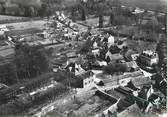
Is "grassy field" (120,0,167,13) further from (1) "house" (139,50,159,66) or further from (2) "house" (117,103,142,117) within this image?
(2) "house" (117,103,142,117)

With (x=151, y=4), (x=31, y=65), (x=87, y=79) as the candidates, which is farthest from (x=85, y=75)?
(x=151, y=4)

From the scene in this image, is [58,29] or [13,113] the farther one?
[58,29]

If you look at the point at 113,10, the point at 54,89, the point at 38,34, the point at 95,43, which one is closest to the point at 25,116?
the point at 54,89

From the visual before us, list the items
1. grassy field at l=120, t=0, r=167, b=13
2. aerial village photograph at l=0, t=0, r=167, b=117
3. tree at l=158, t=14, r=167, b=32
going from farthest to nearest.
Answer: tree at l=158, t=14, r=167, b=32 → grassy field at l=120, t=0, r=167, b=13 → aerial village photograph at l=0, t=0, r=167, b=117

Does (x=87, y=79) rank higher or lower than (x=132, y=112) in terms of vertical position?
higher

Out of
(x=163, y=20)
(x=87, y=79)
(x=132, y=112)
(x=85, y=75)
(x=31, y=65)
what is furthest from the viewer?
(x=163, y=20)

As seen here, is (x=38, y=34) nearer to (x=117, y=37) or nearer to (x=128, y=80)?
(x=117, y=37)

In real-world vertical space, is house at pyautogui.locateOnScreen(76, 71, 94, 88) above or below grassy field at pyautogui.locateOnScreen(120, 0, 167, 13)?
below

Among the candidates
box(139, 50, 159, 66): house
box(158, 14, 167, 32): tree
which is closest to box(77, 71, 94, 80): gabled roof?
box(139, 50, 159, 66): house

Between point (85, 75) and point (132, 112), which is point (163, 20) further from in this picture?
point (132, 112)
